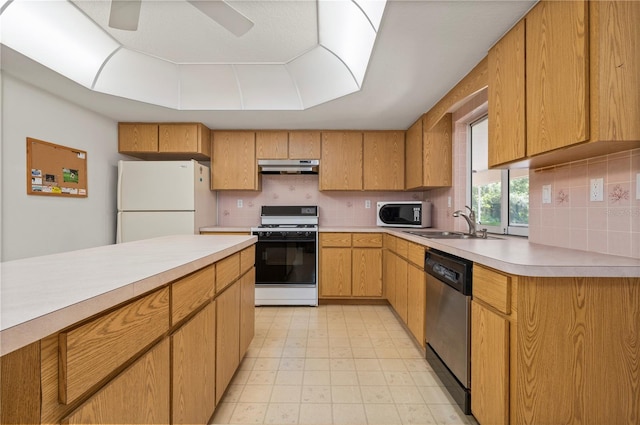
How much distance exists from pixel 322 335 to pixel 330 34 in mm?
2529

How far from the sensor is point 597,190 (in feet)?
4.74

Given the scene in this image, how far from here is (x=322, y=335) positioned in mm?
2570

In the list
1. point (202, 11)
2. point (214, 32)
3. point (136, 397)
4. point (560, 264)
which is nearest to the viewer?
point (136, 397)

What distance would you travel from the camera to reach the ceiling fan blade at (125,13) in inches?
54.1

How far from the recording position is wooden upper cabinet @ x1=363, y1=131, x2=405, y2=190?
3.69 metres

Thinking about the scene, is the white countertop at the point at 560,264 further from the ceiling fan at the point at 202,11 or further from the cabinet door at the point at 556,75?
the ceiling fan at the point at 202,11

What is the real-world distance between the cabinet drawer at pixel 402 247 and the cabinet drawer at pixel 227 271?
149 cm

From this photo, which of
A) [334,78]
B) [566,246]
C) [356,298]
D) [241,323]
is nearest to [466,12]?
[334,78]

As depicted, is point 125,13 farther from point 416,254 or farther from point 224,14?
point 416,254

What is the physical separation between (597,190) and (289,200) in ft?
10.4

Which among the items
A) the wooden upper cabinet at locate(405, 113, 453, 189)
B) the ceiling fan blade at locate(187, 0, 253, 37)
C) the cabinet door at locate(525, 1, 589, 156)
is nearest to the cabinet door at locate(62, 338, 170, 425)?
the ceiling fan blade at locate(187, 0, 253, 37)

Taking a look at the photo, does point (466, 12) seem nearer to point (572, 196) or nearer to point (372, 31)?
point (372, 31)

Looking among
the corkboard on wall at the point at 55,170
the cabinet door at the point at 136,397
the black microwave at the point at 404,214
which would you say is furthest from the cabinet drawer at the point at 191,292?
the black microwave at the point at 404,214

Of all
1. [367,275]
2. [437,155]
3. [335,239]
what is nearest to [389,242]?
[367,275]
